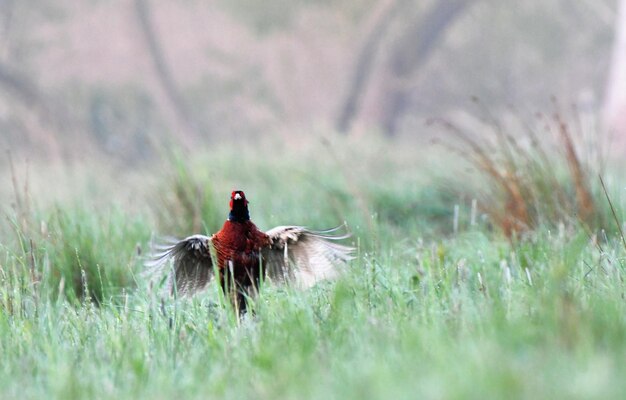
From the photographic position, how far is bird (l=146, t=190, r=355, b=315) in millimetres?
4395

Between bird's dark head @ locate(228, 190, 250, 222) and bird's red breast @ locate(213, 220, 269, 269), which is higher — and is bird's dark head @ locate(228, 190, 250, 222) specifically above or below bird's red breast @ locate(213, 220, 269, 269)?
above

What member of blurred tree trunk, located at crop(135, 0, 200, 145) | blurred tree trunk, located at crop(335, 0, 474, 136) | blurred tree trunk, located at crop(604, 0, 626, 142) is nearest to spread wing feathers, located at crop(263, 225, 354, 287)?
blurred tree trunk, located at crop(604, 0, 626, 142)

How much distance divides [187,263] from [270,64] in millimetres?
21888

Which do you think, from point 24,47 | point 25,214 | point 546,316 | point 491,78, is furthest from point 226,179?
point 491,78

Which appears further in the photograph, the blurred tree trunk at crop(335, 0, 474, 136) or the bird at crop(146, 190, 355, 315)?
the blurred tree trunk at crop(335, 0, 474, 136)

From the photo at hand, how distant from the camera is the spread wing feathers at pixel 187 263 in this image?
4617 mm

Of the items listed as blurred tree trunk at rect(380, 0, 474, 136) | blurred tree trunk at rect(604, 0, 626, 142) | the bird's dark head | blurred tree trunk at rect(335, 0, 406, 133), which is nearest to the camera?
the bird's dark head

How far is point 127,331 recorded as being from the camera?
12.8 ft

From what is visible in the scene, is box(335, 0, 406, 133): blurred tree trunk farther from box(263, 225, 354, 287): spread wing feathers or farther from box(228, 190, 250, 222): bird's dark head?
box(228, 190, 250, 222): bird's dark head

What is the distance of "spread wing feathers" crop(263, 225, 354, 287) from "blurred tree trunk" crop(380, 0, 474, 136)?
1561 cm

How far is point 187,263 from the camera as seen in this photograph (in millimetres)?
4777

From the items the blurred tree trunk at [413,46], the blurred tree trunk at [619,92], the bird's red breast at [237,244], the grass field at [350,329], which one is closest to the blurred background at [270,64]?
the blurred tree trunk at [413,46]

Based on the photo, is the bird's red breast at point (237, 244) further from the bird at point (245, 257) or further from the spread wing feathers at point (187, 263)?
the spread wing feathers at point (187, 263)

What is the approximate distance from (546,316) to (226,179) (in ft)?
26.6
